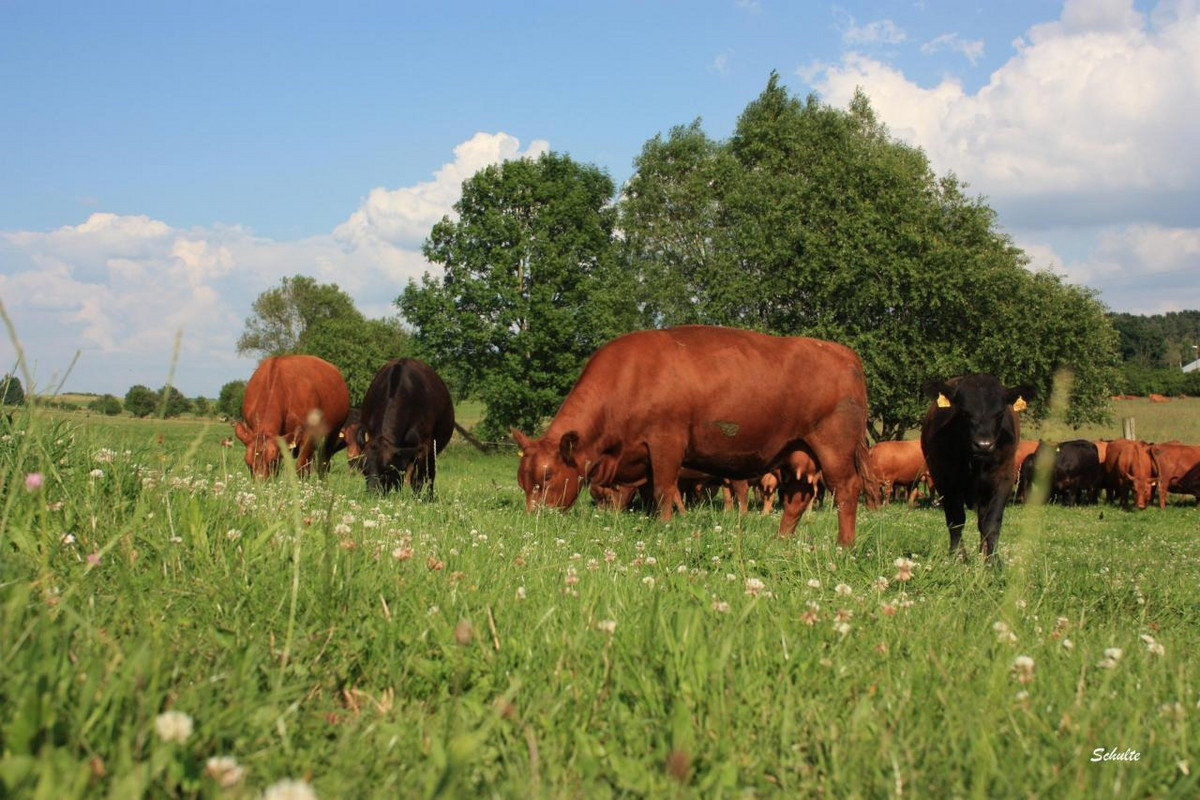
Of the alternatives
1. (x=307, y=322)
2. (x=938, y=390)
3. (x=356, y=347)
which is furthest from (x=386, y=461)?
(x=307, y=322)

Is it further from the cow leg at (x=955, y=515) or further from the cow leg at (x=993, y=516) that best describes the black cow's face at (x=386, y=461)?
the cow leg at (x=993, y=516)

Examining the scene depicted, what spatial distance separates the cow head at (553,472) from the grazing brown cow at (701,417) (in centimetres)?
1

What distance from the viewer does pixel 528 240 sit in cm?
4794

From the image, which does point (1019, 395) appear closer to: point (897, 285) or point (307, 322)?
point (897, 285)

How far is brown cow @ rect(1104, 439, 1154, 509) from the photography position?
30672 mm

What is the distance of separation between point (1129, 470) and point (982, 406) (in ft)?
85.1

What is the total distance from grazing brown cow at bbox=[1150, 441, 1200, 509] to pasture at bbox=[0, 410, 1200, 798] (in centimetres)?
3016

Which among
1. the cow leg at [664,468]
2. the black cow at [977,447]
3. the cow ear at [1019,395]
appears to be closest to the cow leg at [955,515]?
the black cow at [977,447]

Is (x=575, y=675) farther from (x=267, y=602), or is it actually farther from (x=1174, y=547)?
(x=1174, y=547)

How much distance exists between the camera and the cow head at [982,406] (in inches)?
391

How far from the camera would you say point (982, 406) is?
10070mm

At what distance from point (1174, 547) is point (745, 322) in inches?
1051

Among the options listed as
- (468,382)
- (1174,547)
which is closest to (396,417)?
(1174,547)

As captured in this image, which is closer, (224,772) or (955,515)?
(224,772)
